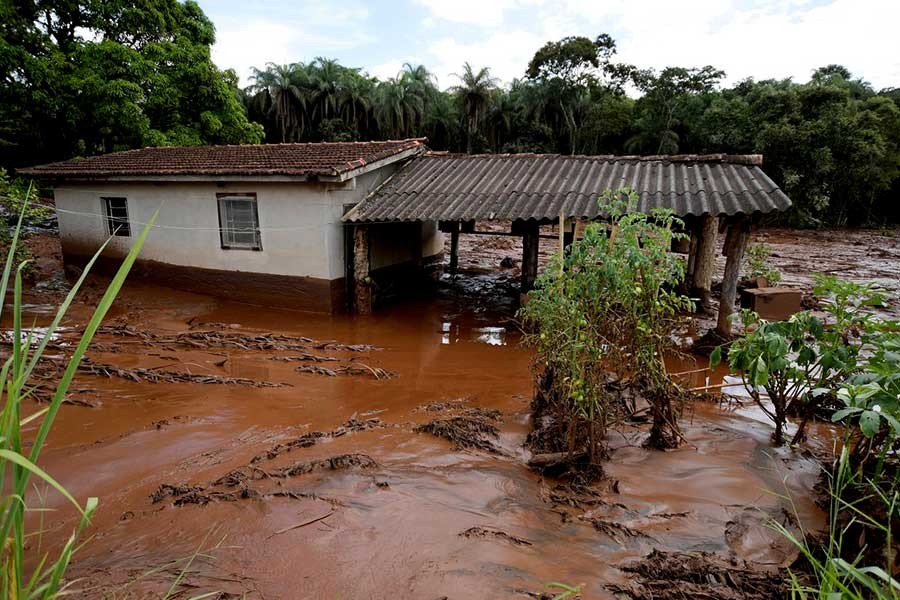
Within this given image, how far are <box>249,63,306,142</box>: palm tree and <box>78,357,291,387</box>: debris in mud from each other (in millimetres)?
31638

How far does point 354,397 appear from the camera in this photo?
6.77m

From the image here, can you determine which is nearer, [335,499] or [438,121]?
[335,499]

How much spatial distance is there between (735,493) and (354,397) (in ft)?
14.3

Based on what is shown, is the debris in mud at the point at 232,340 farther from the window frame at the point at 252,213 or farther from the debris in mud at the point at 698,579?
the debris in mud at the point at 698,579

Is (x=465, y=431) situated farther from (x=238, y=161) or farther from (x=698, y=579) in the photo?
(x=238, y=161)

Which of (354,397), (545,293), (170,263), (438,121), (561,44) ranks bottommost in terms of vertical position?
(354,397)

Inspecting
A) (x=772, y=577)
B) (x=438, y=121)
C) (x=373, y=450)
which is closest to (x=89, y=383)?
(x=373, y=450)

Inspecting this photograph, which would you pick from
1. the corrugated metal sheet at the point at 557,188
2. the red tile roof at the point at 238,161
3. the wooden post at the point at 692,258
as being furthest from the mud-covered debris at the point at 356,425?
the wooden post at the point at 692,258

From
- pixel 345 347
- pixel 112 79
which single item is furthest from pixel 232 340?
pixel 112 79

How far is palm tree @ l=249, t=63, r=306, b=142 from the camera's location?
35.9 meters

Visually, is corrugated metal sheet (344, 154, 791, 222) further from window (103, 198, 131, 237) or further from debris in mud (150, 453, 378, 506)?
window (103, 198, 131, 237)

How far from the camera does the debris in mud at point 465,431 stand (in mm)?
5125

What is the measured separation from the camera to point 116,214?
13.0 metres

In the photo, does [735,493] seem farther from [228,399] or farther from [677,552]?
[228,399]
